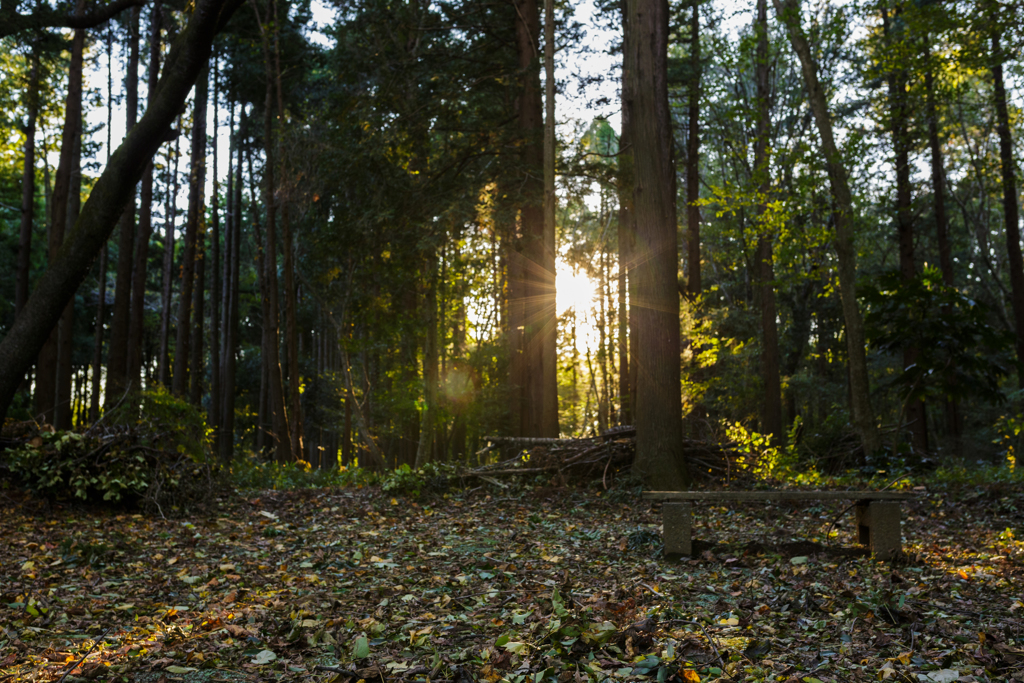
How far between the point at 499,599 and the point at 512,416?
390 inches

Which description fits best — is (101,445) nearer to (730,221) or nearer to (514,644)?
(514,644)

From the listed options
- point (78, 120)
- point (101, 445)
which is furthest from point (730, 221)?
point (101, 445)

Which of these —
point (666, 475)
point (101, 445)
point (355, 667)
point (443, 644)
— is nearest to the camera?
point (355, 667)

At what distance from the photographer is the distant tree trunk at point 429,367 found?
46.2 feet

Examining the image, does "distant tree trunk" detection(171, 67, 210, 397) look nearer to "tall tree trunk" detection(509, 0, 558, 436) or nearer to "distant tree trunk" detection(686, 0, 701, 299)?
"tall tree trunk" detection(509, 0, 558, 436)

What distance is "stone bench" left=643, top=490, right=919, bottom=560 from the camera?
5.53m

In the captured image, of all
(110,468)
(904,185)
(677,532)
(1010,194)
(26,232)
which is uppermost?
(1010,194)

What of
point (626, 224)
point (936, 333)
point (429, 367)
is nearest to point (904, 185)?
point (936, 333)

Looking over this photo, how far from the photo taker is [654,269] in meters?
9.62

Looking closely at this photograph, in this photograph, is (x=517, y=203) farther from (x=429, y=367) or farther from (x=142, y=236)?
(x=142, y=236)

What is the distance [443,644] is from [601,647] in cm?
82

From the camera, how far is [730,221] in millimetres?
23000

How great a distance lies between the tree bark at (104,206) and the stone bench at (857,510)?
5085 millimetres

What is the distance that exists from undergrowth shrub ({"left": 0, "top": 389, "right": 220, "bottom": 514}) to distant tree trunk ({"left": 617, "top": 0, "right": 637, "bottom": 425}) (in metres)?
6.12
